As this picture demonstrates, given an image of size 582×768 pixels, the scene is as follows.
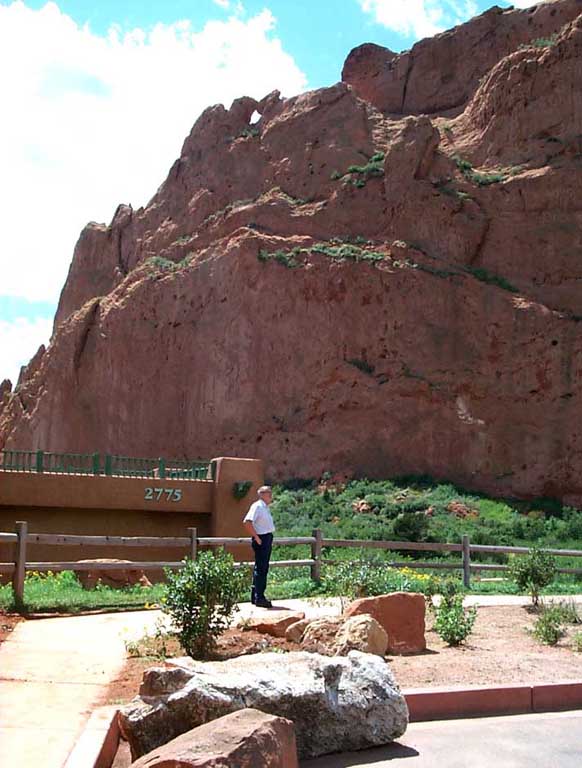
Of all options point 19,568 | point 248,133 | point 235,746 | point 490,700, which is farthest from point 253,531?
point 248,133

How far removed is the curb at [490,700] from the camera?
22.4ft

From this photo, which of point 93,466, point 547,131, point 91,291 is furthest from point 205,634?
point 91,291

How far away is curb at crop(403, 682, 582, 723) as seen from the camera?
684cm

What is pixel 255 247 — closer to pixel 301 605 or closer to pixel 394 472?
pixel 394 472

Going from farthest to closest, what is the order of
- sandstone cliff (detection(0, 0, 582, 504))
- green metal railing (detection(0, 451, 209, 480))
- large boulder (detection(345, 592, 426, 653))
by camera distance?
sandstone cliff (detection(0, 0, 582, 504))
green metal railing (detection(0, 451, 209, 480))
large boulder (detection(345, 592, 426, 653))

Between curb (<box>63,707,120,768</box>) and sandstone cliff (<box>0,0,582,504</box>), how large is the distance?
32960 millimetres

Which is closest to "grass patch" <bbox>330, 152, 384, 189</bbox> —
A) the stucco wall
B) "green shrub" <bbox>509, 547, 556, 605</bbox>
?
the stucco wall

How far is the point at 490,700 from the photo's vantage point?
7.04 m

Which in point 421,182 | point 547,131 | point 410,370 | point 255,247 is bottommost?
point 410,370

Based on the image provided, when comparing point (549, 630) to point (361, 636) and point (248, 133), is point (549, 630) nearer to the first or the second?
point (361, 636)

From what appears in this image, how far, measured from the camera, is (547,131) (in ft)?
145

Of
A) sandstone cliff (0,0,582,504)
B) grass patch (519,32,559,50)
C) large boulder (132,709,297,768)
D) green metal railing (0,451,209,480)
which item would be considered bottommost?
large boulder (132,709,297,768)

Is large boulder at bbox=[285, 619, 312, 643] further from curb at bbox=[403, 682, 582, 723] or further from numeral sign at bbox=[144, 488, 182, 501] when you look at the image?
numeral sign at bbox=[144, 488, 182, 501]

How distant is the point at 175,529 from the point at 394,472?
56.9 feet
